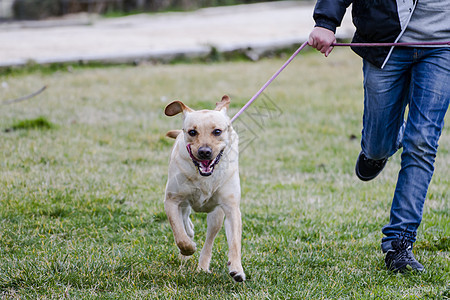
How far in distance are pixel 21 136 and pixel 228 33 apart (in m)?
10.0

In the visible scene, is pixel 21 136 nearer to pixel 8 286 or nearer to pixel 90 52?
pixel 8 286

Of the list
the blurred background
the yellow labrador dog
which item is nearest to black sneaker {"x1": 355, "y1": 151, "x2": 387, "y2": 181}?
the yellow labrador dog

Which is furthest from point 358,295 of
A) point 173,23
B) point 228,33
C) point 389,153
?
point 173,23

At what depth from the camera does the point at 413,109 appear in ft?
12.7

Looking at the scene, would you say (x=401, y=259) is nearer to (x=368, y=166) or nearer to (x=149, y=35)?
(x=368, y=166)

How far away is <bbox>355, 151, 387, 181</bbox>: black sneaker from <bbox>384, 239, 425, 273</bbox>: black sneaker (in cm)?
90

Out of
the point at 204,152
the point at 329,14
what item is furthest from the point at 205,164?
the point at 329,14

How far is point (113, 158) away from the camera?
21.2 feet

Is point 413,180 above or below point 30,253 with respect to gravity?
above

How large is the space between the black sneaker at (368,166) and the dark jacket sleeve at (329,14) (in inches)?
47.3

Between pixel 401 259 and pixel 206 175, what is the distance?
139 cm

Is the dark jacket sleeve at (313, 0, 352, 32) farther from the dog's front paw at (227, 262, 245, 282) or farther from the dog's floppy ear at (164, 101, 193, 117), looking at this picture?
the dog's front paw at (227, 262, 245, 282)

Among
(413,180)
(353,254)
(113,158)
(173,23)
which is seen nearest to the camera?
(413,180)

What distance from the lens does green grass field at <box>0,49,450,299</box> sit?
3625mm
